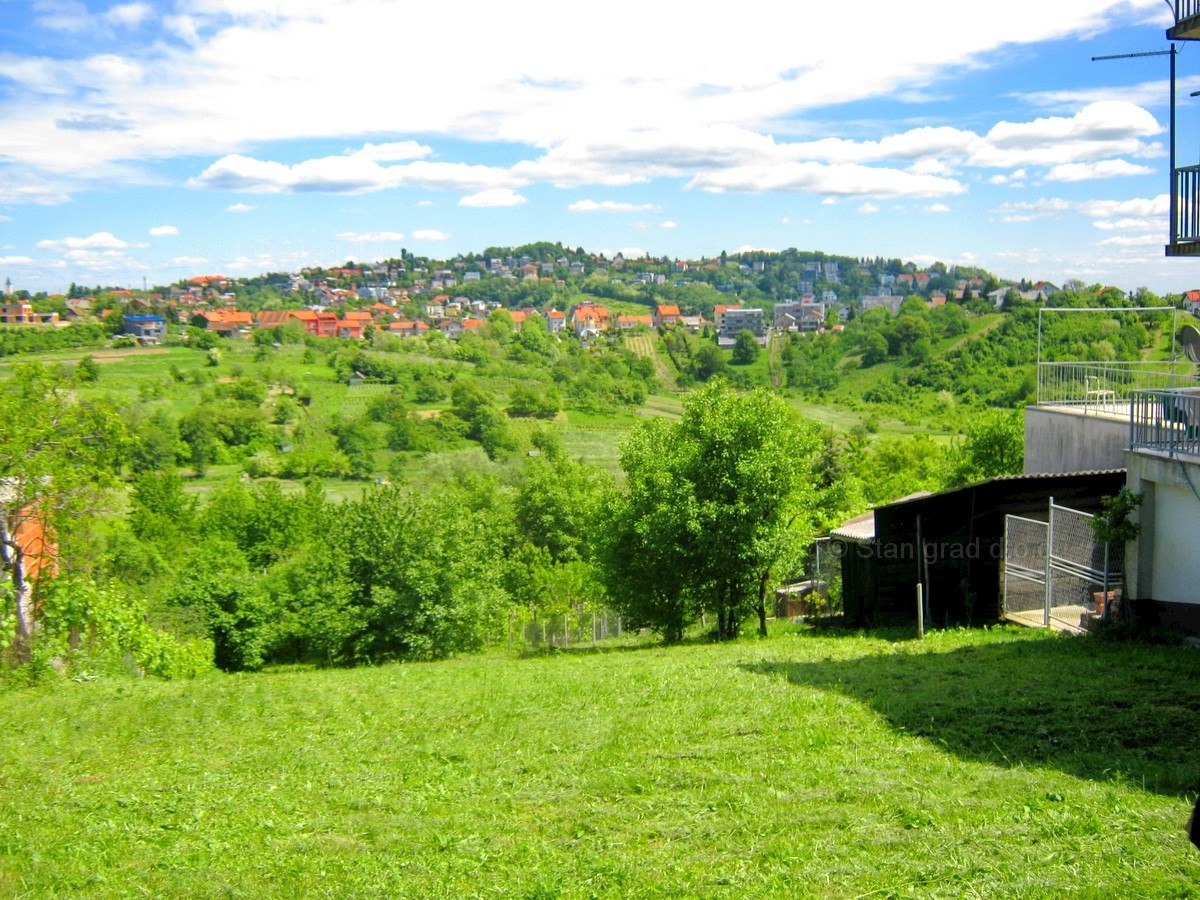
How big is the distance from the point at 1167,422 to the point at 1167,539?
1.50 metres

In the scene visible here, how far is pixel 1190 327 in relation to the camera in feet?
47.3

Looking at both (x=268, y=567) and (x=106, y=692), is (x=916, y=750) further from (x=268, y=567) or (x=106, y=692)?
(x=268, y=567)

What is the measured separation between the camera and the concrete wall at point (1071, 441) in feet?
50.3

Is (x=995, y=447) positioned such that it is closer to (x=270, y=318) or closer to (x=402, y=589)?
(x=402, y=589)

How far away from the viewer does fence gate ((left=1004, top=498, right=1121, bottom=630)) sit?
45.0 feet

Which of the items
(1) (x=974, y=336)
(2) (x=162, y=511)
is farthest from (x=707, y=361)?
(2) (x=162, y=511)

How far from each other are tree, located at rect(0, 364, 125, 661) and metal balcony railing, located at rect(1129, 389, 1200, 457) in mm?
18793

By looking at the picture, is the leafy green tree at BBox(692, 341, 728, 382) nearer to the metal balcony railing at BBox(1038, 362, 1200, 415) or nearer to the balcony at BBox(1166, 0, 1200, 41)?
the metal balcony railing at BBox(1038, 362, 1200, 415)

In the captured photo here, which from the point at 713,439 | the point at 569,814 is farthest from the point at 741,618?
the point at 569,814

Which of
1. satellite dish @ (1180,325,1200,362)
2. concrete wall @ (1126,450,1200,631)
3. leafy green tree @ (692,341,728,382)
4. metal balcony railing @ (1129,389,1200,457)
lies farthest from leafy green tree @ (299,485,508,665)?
leafy green tree @ (692,341,728,382)

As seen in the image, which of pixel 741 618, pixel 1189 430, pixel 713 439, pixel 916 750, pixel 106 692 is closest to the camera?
pixel 916 750

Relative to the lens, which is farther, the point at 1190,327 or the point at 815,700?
the point at 1190,327

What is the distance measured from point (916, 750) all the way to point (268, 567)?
4951 cm

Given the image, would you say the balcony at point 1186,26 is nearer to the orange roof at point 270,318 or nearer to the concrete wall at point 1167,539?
the concrete wall at point 1167,539
